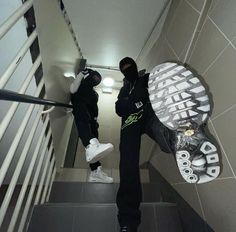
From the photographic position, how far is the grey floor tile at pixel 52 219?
123 cm

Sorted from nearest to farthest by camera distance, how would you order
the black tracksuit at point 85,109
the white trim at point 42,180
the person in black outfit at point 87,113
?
the white trim at point 42,180 < the person in black outfit at point 87,113 < the black tracksuit at point 85,109

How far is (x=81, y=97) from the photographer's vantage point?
194 cm

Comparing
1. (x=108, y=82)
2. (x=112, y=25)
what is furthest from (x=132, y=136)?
(x=108, y=82)

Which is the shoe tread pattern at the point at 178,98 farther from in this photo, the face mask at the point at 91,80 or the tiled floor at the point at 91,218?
the face mask at the point at 91,80

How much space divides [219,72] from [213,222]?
726 mm

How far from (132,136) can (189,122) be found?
0.36m

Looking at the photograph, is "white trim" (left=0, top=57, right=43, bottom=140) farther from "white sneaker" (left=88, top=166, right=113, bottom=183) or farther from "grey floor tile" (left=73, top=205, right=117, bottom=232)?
"white sneaker" (left=88, top=166, right=113, bottom=183)

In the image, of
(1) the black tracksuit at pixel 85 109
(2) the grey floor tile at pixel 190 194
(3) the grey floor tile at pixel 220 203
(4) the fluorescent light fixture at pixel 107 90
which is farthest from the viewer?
(4) the fluorescent light fixture at pixel 107 90

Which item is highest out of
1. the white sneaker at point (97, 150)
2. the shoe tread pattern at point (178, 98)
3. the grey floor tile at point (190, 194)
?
the shoe tread pattern at point (178, 98)

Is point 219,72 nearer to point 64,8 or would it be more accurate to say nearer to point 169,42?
point 169,42

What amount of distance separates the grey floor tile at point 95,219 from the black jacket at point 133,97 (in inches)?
23.6

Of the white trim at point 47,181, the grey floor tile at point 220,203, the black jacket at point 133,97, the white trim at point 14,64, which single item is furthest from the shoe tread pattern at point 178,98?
the white trim at point 47,181

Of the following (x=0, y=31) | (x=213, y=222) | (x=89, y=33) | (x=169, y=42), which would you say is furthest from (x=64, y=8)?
(x=213, y=222)

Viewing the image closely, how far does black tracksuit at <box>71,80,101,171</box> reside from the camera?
1730 millimetres
